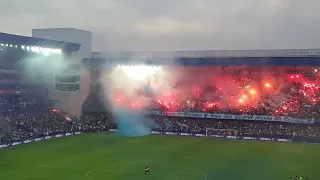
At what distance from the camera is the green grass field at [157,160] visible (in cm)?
3231

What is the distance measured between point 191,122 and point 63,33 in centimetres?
2662

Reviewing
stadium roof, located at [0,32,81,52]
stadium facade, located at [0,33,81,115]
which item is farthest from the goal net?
stadium roof, located at [0,32,81,52]

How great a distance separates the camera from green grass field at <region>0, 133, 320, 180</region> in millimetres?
32312

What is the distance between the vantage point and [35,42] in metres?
57.6

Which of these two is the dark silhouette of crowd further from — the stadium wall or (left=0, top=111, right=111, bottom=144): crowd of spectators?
the stadium wall

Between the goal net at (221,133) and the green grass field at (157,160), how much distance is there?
4870 millimetres

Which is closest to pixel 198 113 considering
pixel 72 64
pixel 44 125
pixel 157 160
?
pixel 72 64

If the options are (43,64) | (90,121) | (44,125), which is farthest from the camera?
(90,121)

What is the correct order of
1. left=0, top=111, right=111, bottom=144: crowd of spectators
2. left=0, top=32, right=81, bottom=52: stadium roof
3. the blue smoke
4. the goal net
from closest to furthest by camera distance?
left=0, top=111, right=111, bottom=144: crowd of spectators → left=0, top=32, right=81, bottom=52: stadium roof → the goal net → the blue smoke

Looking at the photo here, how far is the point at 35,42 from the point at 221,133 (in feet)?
102

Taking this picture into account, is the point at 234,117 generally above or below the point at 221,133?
above

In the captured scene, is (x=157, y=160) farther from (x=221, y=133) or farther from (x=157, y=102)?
(x=157, y=102)

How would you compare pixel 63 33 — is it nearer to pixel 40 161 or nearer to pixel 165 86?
pixel 165 86

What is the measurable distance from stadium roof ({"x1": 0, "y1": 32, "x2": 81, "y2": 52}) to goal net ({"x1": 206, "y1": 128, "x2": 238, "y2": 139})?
2674 cm
